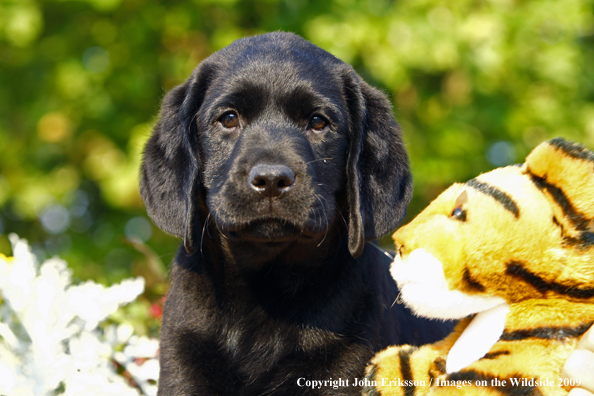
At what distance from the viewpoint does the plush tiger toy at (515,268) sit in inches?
70.9

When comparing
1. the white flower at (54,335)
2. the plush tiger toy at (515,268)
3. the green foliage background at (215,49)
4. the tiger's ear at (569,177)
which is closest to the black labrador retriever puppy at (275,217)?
the white flower at (54,335)

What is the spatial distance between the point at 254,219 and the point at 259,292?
0.46 m

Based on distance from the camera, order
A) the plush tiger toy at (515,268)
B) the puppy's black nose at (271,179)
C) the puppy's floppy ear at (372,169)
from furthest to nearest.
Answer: the puppy's floppy ear at (372,169) < the puppy's black nose at (271,179) < the plush tiger toy at (515,268)

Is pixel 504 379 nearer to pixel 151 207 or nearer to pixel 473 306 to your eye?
pixel 473 306

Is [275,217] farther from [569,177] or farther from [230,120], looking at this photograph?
[569,177]

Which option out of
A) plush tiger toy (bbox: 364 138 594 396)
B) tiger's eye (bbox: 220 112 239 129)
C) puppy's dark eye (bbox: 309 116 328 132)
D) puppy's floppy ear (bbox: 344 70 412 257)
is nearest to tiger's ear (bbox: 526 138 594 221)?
plush tiger toy (bbox: 364 138 594 396)

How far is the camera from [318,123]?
291cm

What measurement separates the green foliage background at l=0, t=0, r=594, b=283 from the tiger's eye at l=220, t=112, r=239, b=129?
3.89 meters

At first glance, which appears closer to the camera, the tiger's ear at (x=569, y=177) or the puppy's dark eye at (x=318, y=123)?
the tiger's ear at (x=569, y=177)

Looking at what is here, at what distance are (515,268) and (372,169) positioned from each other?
1115 mm

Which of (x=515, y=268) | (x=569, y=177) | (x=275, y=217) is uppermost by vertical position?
(x=569, y=177)

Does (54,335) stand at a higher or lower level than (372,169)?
lower

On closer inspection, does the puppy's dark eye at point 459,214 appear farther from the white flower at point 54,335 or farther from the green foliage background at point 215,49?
the green foliage background at point 215,49

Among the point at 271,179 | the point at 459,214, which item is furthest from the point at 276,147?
the point at 459,214
